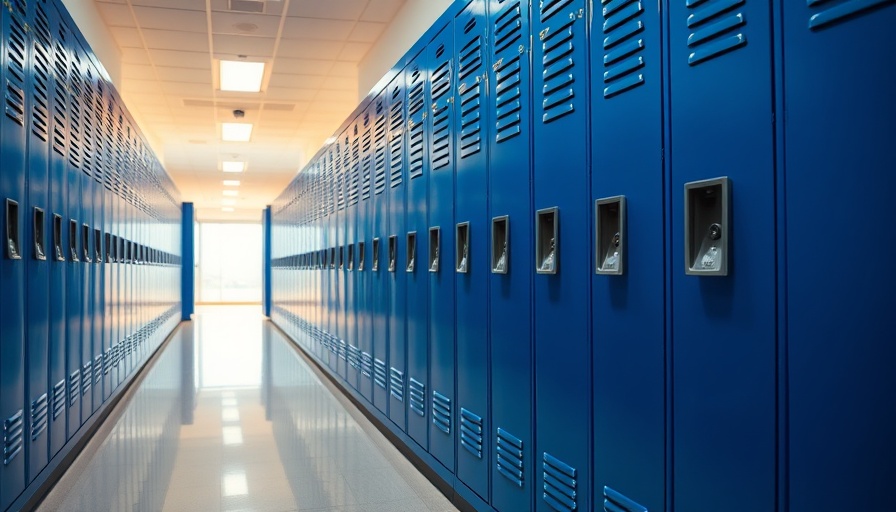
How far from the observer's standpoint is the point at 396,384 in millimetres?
4633

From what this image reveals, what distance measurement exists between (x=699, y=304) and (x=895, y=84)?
0.66 m

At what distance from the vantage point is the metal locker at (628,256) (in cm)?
191

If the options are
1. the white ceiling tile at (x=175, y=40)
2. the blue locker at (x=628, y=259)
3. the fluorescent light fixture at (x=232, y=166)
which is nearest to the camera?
the blue locker at (x=628, y=259)

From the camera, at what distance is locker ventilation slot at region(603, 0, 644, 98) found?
1972 mm

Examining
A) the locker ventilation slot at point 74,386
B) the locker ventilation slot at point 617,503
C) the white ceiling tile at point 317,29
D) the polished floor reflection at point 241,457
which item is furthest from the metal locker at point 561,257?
the white ceiling tile at point 317,29

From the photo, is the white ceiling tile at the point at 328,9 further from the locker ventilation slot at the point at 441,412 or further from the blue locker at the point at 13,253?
the locker ventilation slot at the point at 441,412

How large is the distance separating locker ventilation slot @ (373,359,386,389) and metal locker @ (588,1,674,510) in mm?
2916

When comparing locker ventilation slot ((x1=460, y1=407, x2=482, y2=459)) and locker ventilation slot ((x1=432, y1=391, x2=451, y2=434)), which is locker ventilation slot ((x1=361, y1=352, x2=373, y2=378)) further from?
locker ventilation slot ((x1=460, y1=407, x2=482, y2=459))

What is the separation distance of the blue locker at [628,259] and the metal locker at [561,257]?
0.08m

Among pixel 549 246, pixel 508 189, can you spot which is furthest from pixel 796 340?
pixel 508 189

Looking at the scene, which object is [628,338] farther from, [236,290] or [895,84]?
[236,290]

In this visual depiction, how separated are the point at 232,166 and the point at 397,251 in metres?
12.1

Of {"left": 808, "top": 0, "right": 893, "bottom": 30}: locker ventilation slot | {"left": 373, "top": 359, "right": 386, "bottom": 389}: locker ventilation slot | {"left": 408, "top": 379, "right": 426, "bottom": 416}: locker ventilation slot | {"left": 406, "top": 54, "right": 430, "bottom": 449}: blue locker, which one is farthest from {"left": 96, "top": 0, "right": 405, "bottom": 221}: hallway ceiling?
{"left": 808, "top": 0, "right": 893, "bottom": 30}: locker ventilation slot

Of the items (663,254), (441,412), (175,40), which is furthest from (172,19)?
(663,254)
